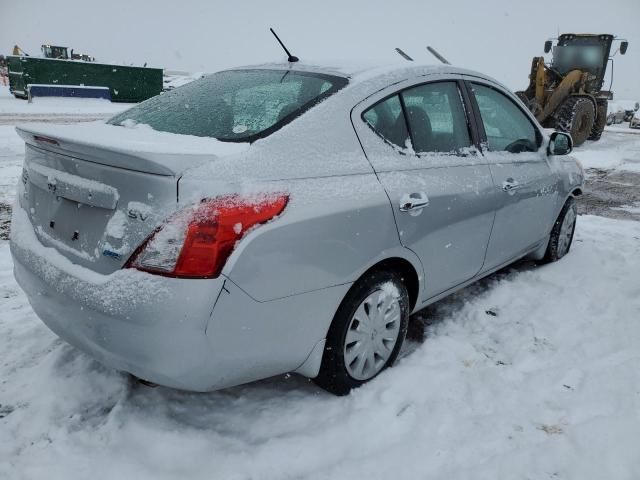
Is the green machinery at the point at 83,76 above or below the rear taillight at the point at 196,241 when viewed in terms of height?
above

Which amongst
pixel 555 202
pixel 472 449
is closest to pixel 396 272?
pixel 472 449

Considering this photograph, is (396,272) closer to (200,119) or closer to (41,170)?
(200,119)

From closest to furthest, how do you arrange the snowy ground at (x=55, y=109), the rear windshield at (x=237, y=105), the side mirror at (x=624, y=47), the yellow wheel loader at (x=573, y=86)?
the rear windshield at (x=237, y=105) < the yellow wheel loader at (x=573, y=86) < the side mirror at (x=624, y=47) < the snowy ground at (x=55, y=109)

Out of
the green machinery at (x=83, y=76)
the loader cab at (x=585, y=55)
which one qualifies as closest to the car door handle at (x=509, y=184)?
the loader cab at (x=585, y=55)

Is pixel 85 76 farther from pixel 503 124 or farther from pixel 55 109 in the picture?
pixel 503 124

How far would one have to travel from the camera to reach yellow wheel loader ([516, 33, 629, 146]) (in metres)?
13.1

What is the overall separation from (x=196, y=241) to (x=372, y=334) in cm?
113

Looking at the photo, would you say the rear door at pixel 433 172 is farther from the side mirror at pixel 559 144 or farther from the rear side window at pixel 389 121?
the side mirror at pixel 559 144

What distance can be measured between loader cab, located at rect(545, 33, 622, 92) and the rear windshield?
46.4ft

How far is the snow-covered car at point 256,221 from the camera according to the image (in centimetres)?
181

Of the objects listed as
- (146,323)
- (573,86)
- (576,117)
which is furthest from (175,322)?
(573,86)

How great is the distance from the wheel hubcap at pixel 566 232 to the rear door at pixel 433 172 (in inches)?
62.1

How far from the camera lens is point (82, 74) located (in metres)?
20.1

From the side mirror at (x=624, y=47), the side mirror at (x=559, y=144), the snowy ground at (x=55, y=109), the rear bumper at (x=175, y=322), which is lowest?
the rear bumper at (x=175, y=322)
